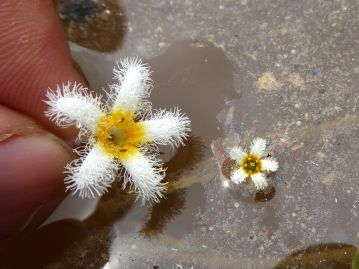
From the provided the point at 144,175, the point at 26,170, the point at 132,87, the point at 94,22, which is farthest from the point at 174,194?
the point at 94,22

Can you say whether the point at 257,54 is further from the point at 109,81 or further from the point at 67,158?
the point at 67,158

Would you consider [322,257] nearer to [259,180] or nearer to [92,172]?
[259,180]

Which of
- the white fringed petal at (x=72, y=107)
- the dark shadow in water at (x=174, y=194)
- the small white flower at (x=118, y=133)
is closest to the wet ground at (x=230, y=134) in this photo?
the dark shadow in water at (x=174, y=194)

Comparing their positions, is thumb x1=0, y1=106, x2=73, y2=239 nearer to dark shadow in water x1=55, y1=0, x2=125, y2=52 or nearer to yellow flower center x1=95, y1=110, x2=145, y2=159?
yellow flower center x1=95, y1=110, x2=145, y2=159

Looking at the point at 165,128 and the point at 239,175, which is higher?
the point at 165,128

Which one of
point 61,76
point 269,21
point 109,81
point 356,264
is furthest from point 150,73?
point 356,264

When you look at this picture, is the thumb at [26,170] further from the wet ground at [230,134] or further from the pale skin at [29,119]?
the wet ground at [230,134]
